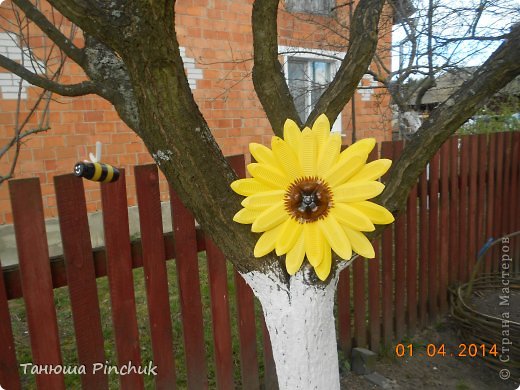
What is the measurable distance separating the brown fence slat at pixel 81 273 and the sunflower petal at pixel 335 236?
3.24 ft

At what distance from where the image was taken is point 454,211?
126 inches

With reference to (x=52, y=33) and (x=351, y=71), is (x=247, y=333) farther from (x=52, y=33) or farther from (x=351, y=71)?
(x=52, y=33)

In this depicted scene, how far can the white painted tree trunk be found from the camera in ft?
3.96

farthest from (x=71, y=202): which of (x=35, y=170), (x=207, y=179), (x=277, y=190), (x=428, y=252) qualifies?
(x=35, y=170)

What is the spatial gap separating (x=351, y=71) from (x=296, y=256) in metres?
0.88

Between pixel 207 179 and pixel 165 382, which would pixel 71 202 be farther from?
pixel 165 382

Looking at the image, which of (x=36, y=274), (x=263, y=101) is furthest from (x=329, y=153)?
(x=36, y=274)

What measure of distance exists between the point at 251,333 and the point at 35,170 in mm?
3666

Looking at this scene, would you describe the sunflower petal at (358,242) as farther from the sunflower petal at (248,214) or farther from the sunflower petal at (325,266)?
the sunflower petal at (248,214)

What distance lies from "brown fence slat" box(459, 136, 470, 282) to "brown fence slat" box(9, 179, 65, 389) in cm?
298

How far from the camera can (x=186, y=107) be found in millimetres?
1105

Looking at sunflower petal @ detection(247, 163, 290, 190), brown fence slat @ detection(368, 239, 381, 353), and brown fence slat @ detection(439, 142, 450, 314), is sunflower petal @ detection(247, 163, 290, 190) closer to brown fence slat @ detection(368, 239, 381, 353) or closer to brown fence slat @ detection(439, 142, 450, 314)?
brown fence slat @ detection(368, 239, 381, 353)

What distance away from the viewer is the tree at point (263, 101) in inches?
40.0

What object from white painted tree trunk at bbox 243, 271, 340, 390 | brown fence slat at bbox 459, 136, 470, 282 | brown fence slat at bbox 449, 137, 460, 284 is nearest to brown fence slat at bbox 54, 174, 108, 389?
white painted tree trunk at bbox 243, 271, 340, 390
